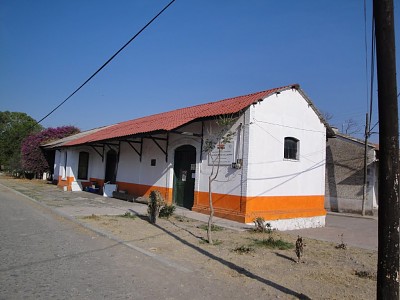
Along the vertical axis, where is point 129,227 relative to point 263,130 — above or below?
below

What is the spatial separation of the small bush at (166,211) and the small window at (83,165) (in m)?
15.3

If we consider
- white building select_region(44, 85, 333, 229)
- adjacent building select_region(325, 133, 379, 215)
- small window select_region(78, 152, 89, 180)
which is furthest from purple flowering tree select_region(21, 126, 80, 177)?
adjacent building select_region(325, 133, 379, 215)

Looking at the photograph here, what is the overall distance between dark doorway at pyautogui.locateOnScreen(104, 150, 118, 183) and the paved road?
13.1 m

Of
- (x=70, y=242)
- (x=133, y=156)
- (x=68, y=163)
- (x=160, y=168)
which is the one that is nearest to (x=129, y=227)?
(x=70, y=242)

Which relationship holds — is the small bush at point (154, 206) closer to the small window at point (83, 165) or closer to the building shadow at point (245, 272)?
the building shadow at point (245, 272)

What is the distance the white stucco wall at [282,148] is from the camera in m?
12.4

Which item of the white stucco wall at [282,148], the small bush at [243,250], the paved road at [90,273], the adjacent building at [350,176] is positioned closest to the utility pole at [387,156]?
the paved road at [90,273]

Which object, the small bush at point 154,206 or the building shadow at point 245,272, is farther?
the small bush at point 154,206

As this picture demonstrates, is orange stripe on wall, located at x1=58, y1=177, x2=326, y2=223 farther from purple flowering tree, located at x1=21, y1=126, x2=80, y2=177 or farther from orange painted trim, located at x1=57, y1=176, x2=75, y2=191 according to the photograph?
purple flowering tree, located at x1=21, y1=126, x2=80, y2=177

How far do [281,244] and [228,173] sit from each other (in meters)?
4.57

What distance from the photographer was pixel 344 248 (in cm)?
888

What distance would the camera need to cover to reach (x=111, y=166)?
72.5ft

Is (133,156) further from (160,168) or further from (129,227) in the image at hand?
(129,227)

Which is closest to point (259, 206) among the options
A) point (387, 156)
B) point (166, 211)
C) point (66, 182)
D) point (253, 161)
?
point (253, 161)
